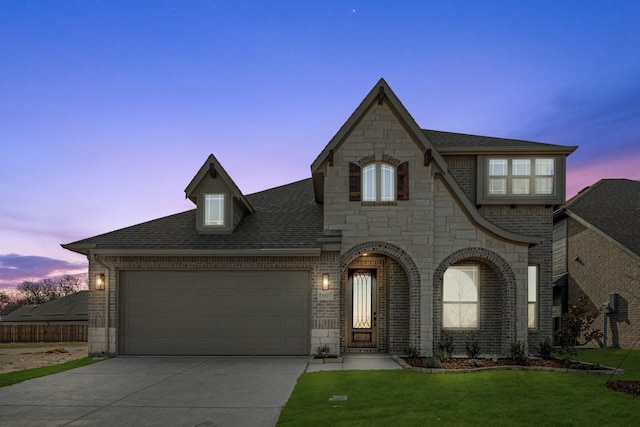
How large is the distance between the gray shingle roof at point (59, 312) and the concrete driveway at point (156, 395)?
24.3m

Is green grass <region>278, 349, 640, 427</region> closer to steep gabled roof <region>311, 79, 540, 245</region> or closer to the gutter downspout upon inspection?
steep gabled roof <region>311, 79, 540, 245</region>

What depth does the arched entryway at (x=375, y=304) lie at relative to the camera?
13.6 meters

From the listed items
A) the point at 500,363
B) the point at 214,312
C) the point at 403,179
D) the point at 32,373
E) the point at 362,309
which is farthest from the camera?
the point at 362,309

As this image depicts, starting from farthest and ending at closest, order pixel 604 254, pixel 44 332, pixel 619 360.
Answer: pixel 44 332, pixel 604 254, pixel 619 360

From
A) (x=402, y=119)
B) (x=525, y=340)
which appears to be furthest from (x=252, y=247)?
(x=525, y=340)

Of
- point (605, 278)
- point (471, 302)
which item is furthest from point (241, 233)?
point (605, 278)

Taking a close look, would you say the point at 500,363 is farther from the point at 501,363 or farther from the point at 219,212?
the point at 219,212

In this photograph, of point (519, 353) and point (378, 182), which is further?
point (378, 182)

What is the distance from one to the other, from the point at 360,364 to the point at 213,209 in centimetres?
701

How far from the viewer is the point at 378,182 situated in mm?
13320

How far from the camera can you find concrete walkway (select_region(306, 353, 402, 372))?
11166 mm

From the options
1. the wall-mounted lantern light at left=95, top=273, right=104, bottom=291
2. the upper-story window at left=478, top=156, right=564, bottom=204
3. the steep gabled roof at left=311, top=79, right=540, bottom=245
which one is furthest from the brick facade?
the wall-mounted lantern light at left=95, top=273, right=104, bottom=291

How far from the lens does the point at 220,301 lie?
43.8ft

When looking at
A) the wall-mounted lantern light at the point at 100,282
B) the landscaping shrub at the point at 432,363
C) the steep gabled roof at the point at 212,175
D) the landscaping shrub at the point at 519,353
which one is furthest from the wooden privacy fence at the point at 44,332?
the landscaping shrub at the point at 519,353
